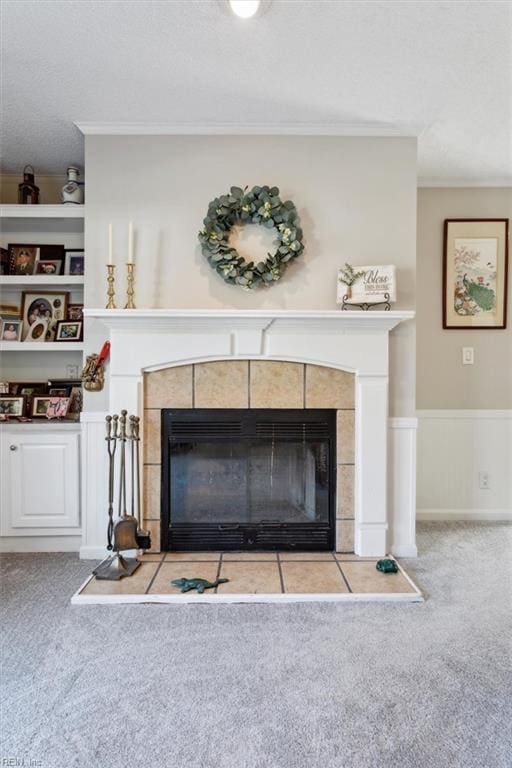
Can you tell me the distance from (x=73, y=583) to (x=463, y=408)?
8.84 feet

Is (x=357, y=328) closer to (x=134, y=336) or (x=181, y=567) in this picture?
(x=134, y=336)

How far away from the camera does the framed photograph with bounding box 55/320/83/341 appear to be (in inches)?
119

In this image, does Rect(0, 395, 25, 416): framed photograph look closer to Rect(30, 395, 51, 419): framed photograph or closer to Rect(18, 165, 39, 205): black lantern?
Rect(30, 395, 51, 419): framed photograph

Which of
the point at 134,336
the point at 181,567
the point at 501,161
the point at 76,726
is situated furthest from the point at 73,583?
the point at 501,161

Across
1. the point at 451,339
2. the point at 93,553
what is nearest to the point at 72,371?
the point at 93,553

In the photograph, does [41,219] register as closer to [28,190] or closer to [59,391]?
[28,190]

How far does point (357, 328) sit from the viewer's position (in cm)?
256

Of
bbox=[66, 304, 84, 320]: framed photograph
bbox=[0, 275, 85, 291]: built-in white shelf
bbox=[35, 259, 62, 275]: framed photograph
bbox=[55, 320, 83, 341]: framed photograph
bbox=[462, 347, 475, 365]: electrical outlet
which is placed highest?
bbox=[35, 259, 62, 275]: framed photograph

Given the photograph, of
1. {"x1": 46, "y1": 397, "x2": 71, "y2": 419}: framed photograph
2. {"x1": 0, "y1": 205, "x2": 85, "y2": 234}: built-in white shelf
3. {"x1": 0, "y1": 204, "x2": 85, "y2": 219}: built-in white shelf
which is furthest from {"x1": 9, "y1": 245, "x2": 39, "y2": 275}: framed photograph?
{"x1": 46, "y1": 397, "x2": 71, "y2": 419}: framed photograph

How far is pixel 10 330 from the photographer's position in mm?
3070

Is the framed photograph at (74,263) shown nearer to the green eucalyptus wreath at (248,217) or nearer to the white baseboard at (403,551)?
the green eucalyptus wreath at (248,217)

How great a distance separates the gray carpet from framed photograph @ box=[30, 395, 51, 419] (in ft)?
3.49

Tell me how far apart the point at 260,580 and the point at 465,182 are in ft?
9.57

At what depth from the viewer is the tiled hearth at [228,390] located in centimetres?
261
